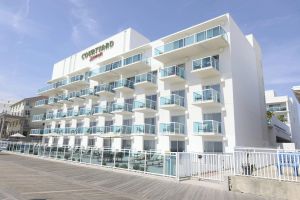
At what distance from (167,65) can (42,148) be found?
17783 millimetres

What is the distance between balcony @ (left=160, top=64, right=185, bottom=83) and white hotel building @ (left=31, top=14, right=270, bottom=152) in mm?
103

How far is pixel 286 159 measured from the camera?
9180mm

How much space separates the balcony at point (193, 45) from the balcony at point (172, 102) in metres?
4.57

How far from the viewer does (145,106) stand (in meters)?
24.2

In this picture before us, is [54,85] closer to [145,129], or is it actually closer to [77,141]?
[77,141]

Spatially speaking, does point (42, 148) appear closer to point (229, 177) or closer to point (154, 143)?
point (154, 143)

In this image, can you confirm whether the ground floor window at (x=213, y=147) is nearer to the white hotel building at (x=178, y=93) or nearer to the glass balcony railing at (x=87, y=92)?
the white hotel building at (x=178, y=93)

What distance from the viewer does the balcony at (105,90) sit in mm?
30094

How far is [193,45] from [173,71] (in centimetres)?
333

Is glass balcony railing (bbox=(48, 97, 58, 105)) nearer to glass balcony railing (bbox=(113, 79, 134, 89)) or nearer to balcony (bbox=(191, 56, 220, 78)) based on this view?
glass balcony railing (bbox=(113, 79, 134, 89))

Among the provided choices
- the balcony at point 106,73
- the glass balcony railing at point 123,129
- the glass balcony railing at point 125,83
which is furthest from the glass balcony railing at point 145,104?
the balcony at point 106,73

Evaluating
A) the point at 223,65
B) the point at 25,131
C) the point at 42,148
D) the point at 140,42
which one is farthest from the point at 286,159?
the point at 25,131

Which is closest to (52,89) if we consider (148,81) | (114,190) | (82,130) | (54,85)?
(54,85)

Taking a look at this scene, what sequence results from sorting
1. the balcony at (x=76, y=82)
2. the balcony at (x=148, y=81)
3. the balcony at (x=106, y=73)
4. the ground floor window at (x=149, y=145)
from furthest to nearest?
the balcony at (x=76, y=82) → the balcony at (x=106, y=73) → the balcony at (x=148, y=81) → the ground floor window at (x=149, y=145)
